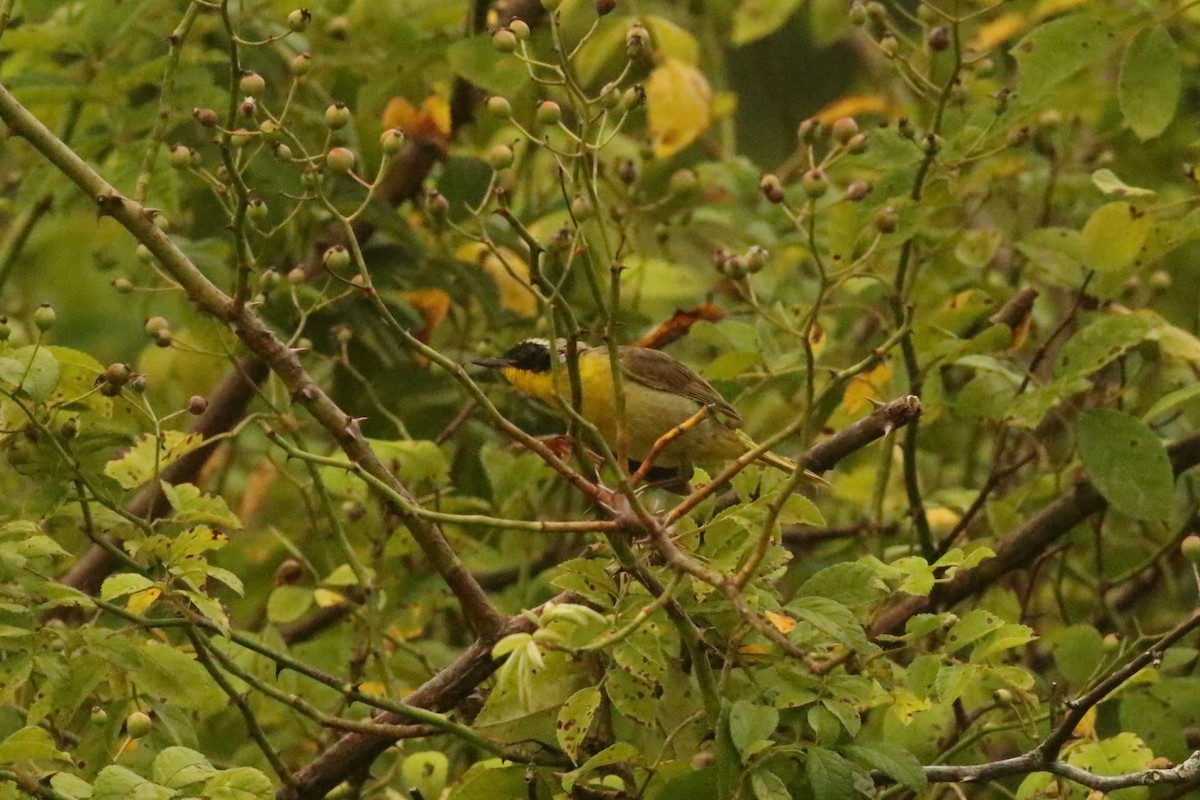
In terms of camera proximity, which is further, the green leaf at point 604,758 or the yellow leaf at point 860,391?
the yellow leaf at point 860,391

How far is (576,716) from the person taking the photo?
1919 mm

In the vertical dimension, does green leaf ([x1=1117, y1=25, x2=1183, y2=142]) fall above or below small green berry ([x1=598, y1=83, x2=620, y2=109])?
below

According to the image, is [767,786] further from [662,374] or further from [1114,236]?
[662,374]

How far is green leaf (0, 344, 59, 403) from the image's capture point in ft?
6.88

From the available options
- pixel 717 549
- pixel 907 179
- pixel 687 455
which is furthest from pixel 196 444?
pixel 687 455

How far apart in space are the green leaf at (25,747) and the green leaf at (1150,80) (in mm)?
1975

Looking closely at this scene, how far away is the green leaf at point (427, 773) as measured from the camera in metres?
2.45

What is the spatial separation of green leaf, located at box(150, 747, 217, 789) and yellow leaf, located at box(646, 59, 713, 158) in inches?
81.1

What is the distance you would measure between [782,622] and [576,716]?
37 cm

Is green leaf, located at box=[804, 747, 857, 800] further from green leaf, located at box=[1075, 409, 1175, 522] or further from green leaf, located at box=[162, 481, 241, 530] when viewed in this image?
green leaf, located at box=[1075, 409, 1175, 522]

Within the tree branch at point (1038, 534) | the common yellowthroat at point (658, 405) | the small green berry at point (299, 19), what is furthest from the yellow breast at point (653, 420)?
the small green berry at point (299, 19)

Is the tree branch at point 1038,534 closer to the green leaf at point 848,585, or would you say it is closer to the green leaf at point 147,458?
the green leaf at point 848,585

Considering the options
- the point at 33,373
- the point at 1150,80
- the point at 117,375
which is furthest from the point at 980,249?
the point at 33,373

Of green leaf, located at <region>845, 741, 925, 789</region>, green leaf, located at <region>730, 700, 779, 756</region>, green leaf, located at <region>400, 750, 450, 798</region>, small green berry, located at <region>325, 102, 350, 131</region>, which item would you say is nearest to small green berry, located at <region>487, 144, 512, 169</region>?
small green berry, located at <region>325, 102, 350, 131</region>
